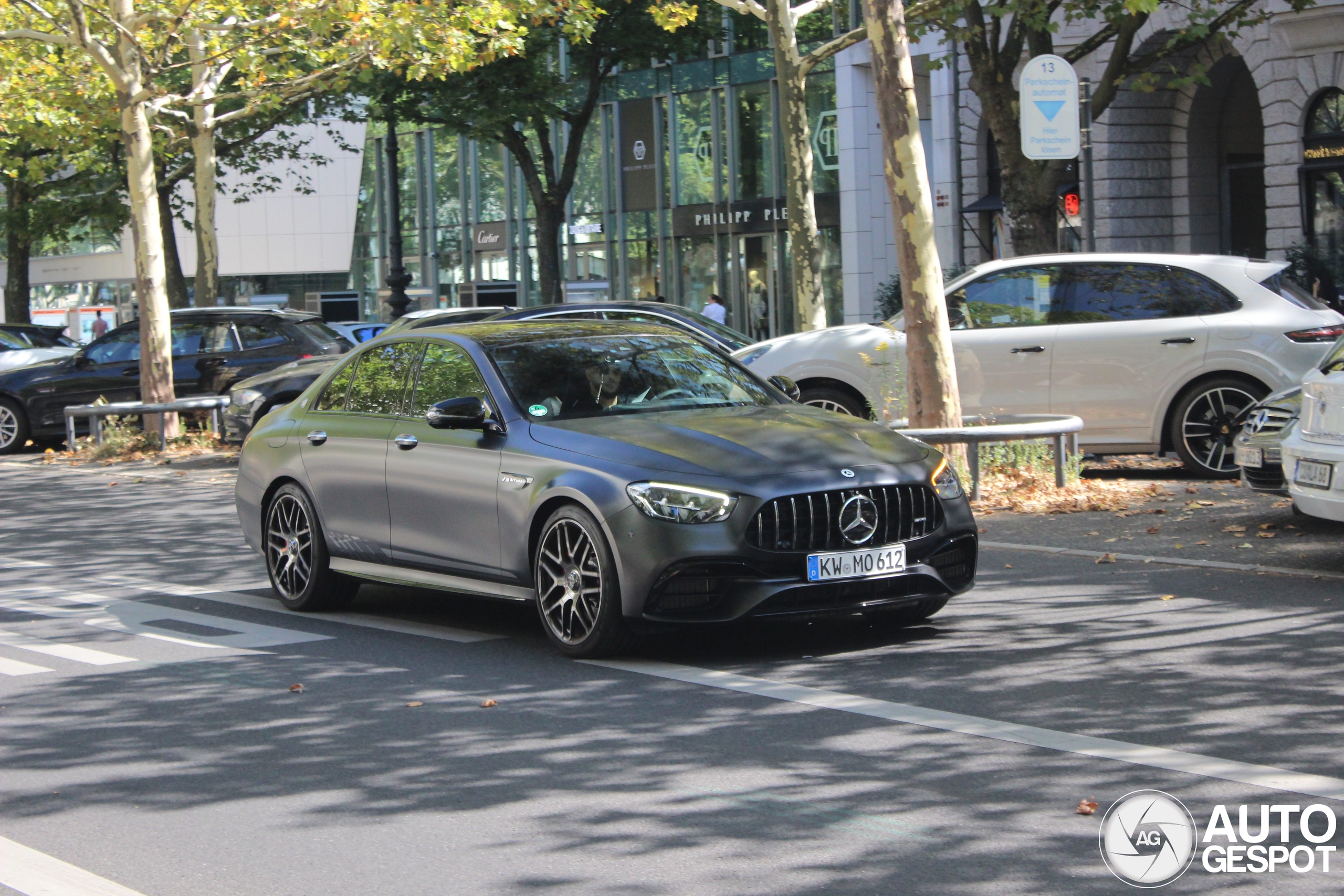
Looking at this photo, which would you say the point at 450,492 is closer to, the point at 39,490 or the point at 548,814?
the point at 548,814

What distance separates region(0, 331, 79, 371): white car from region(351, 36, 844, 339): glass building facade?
725 cm

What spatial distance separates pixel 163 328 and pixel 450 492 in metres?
14.0

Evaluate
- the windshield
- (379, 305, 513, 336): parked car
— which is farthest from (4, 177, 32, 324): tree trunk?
the windshield

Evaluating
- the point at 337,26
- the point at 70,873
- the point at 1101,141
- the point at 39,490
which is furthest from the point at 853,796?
the point at 1101,141

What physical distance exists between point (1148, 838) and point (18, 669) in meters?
5.60

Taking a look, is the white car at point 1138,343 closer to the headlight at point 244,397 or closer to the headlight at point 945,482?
the headlight at point 945,482

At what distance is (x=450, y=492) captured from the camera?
335 inches

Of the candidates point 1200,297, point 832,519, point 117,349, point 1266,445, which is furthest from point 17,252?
point 832,519

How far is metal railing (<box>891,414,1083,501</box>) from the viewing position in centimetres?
1270

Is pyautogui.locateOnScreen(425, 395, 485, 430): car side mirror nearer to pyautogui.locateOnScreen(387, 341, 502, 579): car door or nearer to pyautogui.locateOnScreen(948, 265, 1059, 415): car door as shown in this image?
pyautogui.locateOnScreen(387, 341, 502, 579): car door

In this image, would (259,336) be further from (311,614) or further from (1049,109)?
(311,614)

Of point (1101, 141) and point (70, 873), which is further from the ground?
point (1101, 141)

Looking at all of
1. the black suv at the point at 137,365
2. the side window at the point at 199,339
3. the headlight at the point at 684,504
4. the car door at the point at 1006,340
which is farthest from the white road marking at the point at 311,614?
the side window at the point at 199,339

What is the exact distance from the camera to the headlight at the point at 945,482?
796 cm
